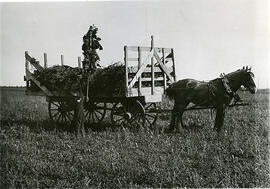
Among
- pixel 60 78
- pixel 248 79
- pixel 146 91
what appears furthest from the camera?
pixel 60 78

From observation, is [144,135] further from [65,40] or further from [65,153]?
[65,40]

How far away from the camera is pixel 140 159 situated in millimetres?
5926

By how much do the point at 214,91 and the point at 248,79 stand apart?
0.79m

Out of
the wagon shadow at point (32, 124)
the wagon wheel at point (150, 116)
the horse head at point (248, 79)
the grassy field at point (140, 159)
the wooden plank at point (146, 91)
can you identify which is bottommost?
the grassy field at point (140, 159)

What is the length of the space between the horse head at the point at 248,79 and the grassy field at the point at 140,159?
0.74 metres

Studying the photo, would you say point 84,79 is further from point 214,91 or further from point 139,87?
point 214,91

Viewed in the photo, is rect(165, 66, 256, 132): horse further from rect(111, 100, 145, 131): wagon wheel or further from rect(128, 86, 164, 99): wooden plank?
rect(111, 100, 145, 131): wagon wheel

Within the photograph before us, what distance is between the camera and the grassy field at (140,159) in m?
5.20

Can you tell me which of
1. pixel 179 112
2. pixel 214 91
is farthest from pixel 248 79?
pixel 179 112

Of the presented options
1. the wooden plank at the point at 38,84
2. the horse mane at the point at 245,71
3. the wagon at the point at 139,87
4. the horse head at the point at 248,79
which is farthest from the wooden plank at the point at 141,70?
the wooden plank at the point at 38,84

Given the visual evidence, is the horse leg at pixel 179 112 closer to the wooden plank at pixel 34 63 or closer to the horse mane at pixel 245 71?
the horse mane at pixel 245 71

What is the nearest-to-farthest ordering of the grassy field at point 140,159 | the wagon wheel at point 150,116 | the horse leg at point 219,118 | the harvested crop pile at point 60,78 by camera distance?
1. the grassy field at point 140,159
2. the horse leg at point 219,118
3. the wagon wheel at point 150,116
4. the harvested crop pile at point 60,78

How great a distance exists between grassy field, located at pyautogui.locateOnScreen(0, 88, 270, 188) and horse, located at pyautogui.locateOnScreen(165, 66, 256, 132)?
419mm

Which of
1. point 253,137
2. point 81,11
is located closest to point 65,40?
point 81,11
